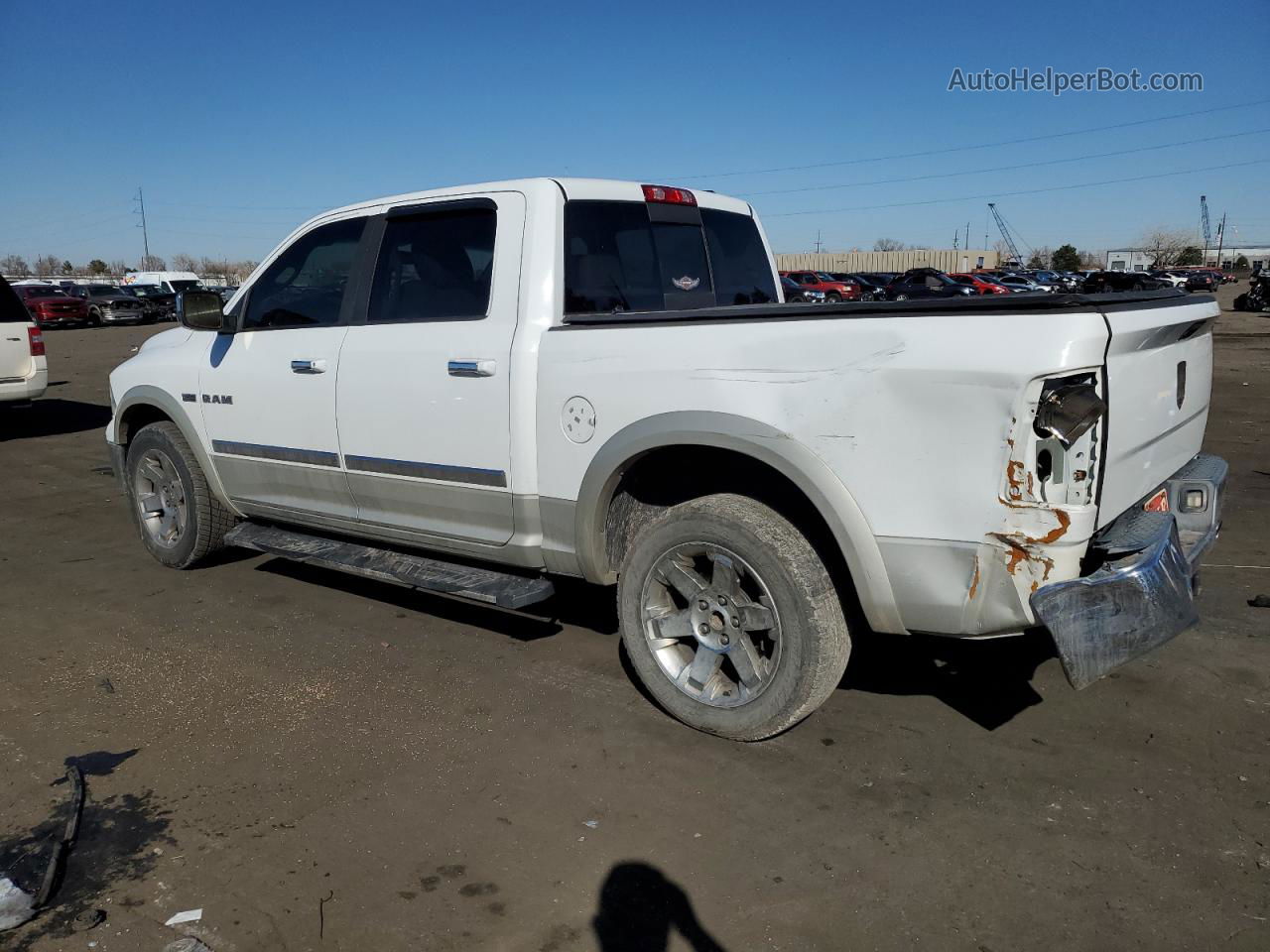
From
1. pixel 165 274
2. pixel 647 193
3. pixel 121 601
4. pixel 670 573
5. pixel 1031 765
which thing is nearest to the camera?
pixel 1031 765

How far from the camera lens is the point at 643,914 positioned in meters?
2.71

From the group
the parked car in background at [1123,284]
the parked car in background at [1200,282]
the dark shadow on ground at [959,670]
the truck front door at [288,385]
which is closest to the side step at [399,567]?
the truck front door at [288,385]

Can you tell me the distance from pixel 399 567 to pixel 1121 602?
3.06 metres

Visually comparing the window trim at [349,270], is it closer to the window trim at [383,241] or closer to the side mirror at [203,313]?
the window trim at [383,241]

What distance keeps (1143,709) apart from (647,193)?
305cm

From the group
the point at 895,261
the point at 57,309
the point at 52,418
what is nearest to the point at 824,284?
the point at 57,309

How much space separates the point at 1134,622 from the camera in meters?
2.96

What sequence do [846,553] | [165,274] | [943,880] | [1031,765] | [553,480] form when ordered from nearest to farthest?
[943,880] < [846,553] < [1031,765] < [553,480] < [165,274]

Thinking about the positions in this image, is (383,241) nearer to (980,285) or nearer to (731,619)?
(731,619)

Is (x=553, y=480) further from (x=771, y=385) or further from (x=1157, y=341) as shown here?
(x=1157, y=341)

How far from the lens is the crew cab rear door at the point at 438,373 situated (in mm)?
4145

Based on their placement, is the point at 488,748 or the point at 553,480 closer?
the point at 488,748

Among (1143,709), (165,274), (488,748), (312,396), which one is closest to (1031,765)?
(1143,709)

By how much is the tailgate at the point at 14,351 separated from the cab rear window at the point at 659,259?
9.34 m
